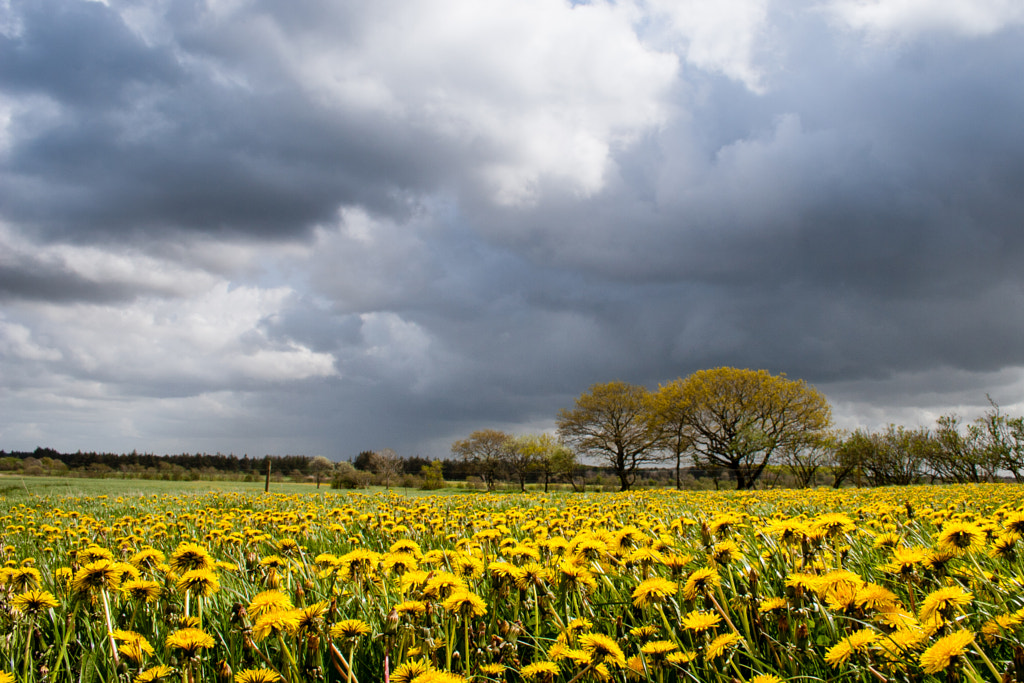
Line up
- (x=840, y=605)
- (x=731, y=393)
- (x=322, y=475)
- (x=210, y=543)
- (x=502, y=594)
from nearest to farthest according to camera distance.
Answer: (x=840, y=605), (x=502, y=594), (x=210, y=543), (x=731, y=393), (x=322, y=475)

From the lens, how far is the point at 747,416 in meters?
44.8

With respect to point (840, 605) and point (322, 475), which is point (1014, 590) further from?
point (322, 475)

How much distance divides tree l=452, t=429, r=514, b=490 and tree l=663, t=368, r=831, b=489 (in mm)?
22982

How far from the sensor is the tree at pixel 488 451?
59106 mm

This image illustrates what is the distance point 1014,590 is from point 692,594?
178cm

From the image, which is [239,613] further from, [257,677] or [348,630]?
[348,630]

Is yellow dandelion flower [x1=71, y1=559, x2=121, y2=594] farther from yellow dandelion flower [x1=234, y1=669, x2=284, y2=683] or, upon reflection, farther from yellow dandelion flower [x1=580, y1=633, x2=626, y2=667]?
yellow dandelion flower [x1=580, y1=633, x2=626, y2=667]

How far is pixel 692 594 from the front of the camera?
2426 millimetres

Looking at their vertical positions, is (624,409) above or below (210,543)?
above

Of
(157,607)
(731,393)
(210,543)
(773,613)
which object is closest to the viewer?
(773,613)

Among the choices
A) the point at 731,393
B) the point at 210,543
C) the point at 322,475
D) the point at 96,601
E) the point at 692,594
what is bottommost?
the point at 322,475

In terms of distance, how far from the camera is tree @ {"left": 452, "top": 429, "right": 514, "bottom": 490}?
59106mm

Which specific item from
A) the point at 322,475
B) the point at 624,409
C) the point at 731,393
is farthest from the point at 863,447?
the point at 322,475

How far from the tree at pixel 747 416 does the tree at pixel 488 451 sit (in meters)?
23.0
